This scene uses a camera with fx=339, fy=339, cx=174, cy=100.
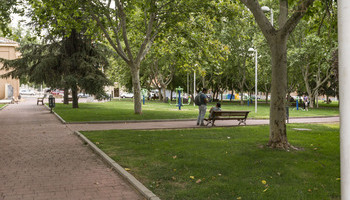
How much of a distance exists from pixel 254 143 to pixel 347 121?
7476mm

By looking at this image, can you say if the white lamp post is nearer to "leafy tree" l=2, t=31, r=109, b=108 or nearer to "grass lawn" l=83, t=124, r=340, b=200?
"grass lawn" l=83, t=124, r=340, b=200

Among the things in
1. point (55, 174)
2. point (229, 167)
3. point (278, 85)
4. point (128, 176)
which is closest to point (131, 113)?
point (278, 85)

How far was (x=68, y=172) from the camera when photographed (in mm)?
6766

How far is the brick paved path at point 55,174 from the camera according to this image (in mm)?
5375

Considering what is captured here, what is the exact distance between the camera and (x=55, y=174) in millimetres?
6598

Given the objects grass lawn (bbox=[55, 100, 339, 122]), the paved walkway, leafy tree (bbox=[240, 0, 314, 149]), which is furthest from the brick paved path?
grass lawn (bbox=[55, 100, 339, 122])

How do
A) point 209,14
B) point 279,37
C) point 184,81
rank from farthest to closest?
point 184,81 < point 209,14 < point 279,37

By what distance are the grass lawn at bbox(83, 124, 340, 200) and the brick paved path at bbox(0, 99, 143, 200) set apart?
52cm

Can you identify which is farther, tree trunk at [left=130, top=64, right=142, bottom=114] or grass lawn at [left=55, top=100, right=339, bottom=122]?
tree trunk at [left=130, top=64, right=142, bottom=114]

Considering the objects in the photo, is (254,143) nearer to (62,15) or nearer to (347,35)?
(347,35)

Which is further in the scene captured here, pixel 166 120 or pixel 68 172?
pixel 166 120

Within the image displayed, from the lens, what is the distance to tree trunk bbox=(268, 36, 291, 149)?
8484 mm

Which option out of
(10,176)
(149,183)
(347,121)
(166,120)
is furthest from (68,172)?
(166,120)

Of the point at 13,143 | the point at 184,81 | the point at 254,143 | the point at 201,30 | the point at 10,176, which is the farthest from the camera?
the point at 184,81
